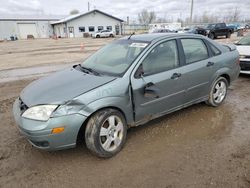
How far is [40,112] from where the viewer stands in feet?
9.41

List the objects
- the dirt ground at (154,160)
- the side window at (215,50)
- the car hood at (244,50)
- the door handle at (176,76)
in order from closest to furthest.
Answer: the dirt ground at (154,160) → the door handle at (176,76) → the side window at (215,50) → the car hood at (244,50)

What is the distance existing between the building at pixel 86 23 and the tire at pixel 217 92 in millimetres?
47039

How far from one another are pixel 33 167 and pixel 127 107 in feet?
5.01

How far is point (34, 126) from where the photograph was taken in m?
2.81

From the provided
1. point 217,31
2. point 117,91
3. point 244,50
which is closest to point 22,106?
point 117,91

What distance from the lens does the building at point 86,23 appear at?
159 feet

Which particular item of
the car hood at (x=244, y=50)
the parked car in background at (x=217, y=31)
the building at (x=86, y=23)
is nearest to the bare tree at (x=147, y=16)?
the building at (x=86, y=23)

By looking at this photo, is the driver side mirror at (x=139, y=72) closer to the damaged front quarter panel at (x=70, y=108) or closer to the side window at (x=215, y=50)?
the damaged front quarter panel at (x=70, y=108)

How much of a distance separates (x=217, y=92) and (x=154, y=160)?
8.46ft

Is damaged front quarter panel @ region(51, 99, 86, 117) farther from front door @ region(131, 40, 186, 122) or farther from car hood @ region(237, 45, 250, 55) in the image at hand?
car hood @ region(237, 45, 250, 55)

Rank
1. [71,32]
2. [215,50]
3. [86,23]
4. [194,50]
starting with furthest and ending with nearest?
[86,23]
[71,32]
[215,50]
[194,50]

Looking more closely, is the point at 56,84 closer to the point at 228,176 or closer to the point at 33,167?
the point at 33,167

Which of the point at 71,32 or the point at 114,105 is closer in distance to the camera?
the point at 114,105

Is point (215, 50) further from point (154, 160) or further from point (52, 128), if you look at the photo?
point (52, 128)
